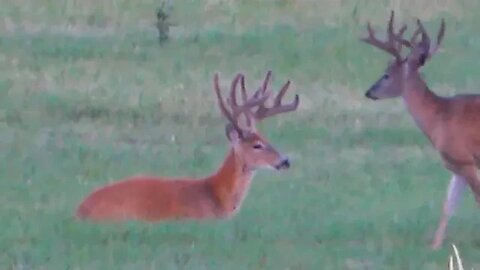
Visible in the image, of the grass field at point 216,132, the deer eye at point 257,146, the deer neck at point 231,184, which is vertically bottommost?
the grass field at point 216,132

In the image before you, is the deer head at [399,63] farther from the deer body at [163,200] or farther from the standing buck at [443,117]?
the deer body at [163,200]

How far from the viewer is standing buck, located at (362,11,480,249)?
35.7 feet

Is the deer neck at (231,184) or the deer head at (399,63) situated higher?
the deer head at (399,63)

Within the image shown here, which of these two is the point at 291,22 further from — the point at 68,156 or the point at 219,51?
the point at 68,156

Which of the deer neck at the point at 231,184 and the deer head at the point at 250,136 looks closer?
the deer neck at the point at 231,184

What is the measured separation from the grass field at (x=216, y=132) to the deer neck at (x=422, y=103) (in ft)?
1.66

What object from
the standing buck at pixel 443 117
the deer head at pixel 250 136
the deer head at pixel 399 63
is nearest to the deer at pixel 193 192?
the deer head at pixel 250 136

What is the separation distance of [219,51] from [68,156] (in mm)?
6953

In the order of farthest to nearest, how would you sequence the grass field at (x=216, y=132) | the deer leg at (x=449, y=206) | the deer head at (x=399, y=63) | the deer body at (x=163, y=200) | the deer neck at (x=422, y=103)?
the deer head at (x=399, y=63) → the deer neck at (x=422, y=103) → the deer body at (x=163, y=200) → the deer leg at (x=449, y=206) → the grass field at (x=216, y=132)

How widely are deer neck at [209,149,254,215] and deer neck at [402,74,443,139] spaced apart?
1.27 m

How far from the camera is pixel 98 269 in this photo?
9.12m

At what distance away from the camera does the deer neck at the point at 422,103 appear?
11.5 m

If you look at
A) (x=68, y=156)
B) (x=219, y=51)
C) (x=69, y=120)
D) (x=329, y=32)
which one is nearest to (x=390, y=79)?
(x=68, y=156)

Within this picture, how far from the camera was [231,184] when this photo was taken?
1080cm
